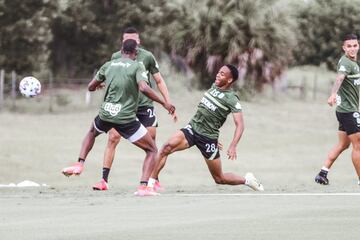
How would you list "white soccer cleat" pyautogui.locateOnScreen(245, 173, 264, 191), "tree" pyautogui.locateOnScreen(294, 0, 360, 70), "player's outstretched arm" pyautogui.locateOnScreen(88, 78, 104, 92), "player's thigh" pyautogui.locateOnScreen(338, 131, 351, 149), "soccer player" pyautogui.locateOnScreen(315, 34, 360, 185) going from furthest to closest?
"tree" pyautogui.locateOnScreen(294, 0, 360, 70), "player's thigh" pyautogui.locateOnScreen(338, 131, 351, 149), "soccer player" pyautogui.locateOnScreen(315, 34, 360, 185), "white soccer cleat" pyautogui.locateOnScreen(245, 173, 264, 191), "player's outstretched arm" pyautogui.locateOnScreen(88, 78, 104, 92)

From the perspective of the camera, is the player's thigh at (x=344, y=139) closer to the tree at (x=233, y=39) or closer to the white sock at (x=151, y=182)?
the white sock at (x=151, y=182)

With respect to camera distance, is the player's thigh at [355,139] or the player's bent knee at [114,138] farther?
the player's thigh at [355,139]

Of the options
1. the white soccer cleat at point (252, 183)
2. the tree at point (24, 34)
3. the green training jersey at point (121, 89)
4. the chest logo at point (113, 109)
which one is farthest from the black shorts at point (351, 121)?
the tree at point (24, 34)

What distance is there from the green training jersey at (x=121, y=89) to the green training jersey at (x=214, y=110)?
1115 millimetres

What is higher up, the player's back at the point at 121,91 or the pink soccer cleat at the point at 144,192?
the player's back at the point at 121,91

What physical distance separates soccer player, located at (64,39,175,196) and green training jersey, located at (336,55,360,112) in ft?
10.2

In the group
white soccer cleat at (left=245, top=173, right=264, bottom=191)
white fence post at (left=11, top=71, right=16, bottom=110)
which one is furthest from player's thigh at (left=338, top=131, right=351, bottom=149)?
white fence post at (left=11, top=71, right=16, bottom=110)

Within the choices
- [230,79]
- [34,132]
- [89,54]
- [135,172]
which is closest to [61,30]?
[89,54]

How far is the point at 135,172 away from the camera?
96.2ft

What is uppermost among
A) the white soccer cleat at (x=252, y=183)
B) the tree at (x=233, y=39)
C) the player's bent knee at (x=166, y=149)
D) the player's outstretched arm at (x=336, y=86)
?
the player's outstretched arm at (x=336, y=86)

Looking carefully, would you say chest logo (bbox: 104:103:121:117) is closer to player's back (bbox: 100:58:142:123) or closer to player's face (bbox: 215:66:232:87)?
player's back (bbox: 100:58:142:123)

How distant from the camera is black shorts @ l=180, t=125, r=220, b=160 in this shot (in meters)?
14.5

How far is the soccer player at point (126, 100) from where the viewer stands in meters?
13.6

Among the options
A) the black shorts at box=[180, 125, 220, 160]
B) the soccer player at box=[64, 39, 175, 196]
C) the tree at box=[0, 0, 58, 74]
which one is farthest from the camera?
the tree at box=[0, 0, 58, 74]
